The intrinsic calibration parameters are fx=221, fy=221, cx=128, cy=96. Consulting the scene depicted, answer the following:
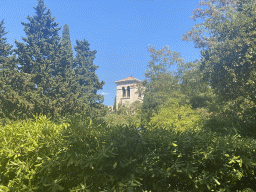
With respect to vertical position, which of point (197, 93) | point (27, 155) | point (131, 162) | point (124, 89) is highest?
point (124, 89)

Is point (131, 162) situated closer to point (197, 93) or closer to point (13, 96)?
point (13, 96)

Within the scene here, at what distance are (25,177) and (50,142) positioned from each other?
2.92ft

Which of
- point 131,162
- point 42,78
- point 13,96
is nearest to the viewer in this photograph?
point 131,162

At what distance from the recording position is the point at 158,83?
33188mm

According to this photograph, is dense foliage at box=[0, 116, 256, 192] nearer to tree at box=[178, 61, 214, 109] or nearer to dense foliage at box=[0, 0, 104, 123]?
dense foliage at box=[0, 0, 104, 123]

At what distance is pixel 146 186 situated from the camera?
4879 millimetres

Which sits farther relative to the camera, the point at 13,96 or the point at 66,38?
the point at 66,38

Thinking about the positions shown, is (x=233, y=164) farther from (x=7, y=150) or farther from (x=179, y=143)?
(x=7, y=150)

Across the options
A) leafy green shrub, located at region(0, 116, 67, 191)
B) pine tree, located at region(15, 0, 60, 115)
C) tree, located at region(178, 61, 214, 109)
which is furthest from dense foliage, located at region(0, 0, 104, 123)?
leafy green shrub, located at region(0, 116, 67, 191)

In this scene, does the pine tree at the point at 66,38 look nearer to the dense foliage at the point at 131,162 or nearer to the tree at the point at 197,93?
the tree at the point at 197,93

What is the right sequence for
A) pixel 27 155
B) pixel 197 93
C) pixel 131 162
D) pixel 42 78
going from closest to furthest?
pixel 131 162, pixel 27 155, pixel 42 78, pixel 197 93

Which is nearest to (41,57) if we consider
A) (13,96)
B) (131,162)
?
(13,96)

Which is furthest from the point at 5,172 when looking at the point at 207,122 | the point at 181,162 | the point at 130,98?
the point at 130,98

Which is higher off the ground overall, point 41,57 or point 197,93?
point 41,57
